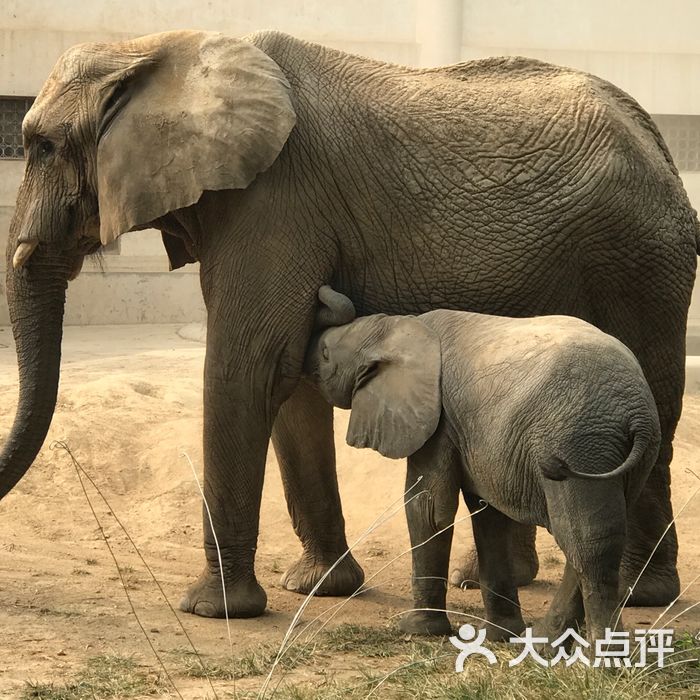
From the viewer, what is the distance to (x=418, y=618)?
21.4ft

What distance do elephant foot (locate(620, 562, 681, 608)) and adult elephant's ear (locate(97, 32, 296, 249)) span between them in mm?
2740

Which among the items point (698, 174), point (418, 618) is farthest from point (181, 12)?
point (418, 618)

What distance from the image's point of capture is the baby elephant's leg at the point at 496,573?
6.38 m

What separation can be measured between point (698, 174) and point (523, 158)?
9.64 m

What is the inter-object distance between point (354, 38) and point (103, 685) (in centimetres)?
1113

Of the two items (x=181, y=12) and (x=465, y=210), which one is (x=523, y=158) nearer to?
(x=465, y=210)

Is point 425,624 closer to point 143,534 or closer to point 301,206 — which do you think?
point 301,206

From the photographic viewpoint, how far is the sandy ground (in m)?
6.56

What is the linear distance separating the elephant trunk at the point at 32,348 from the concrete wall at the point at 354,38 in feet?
28.0

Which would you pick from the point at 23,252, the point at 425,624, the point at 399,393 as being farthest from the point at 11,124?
the point at 425,624

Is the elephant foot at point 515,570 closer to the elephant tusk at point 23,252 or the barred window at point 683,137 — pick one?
the elephant tusk at point 23,252

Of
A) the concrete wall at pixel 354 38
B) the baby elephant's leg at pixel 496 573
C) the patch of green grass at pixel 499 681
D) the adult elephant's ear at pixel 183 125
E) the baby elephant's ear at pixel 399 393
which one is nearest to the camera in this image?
the patch of green grass at pixel 499 681

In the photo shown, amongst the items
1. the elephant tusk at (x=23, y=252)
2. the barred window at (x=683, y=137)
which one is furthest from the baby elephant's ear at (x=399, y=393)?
the barred window at (x=683, y=137)

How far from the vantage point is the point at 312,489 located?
25.7 feet
